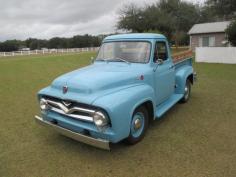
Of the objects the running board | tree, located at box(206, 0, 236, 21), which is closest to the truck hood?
the running board

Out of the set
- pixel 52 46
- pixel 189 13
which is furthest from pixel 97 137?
pixel 52 46

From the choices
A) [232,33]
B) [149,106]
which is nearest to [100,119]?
[149,106]

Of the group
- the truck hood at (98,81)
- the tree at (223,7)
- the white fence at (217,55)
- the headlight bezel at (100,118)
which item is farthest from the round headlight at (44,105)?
the tree at (223,7)

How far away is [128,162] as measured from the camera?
163 inches

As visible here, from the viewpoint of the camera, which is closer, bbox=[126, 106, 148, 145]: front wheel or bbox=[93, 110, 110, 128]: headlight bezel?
bbox=[93, 110, 110, 128]: headlight bezel

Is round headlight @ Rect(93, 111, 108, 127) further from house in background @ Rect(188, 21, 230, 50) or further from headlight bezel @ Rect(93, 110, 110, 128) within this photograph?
house in background @ Rect(188, 21, 230, 50)

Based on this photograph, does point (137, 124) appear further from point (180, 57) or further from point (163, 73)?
point (180, 57)

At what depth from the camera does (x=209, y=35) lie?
29641 mm

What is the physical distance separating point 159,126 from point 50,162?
8.62 feet

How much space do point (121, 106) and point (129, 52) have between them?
1.88 m

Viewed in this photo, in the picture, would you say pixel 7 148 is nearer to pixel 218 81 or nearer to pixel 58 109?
pixel 58 109

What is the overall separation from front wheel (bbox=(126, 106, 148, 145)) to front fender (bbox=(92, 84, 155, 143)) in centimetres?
28

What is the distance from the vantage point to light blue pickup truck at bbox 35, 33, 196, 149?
3.88 m

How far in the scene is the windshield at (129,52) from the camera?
5.29 metres
